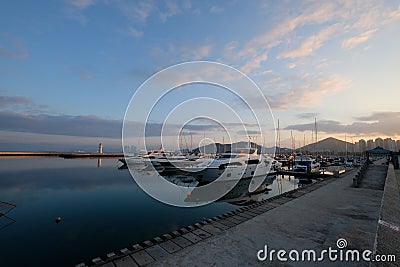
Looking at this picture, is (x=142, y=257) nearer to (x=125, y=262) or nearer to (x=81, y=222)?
(x=125, y=262)

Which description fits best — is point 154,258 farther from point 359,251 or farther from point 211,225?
point 359,251

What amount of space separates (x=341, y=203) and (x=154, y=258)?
342 inches

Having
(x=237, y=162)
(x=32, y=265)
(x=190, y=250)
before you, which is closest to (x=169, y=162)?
(x=237, y=162)

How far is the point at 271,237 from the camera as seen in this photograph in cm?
536

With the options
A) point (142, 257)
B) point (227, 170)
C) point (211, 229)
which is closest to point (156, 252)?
point (142, 257)

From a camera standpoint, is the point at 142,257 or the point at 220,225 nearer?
the point at 142,257

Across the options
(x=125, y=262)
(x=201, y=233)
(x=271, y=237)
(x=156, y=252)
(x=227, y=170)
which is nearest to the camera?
(x=125, y=262)

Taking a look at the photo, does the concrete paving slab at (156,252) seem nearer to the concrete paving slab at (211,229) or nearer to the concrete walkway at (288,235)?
the concrete walkway at (288,235)

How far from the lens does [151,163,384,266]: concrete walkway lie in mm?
4316

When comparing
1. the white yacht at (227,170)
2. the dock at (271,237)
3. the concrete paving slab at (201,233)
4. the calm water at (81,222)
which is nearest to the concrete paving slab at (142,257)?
the dock at (271,237)

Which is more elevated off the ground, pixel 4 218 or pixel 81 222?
pixel 81 222

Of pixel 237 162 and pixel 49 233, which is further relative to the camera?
pixel 237 162

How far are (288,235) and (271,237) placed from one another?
1.75 feet

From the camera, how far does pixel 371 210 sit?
25.2 ft
